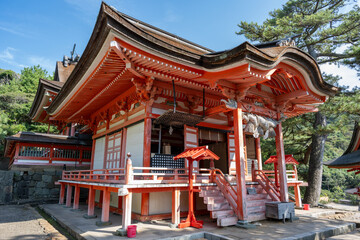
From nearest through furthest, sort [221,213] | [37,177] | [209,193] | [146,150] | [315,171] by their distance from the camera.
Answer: [221,213] → [209,193] → [146,150] → [315,171] → [37,177]

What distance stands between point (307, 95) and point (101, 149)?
36.8 feet

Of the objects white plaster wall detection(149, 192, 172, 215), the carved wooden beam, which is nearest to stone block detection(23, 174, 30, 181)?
white plaster wall detection(149, 192, 172, 215)

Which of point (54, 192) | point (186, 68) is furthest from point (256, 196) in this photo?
point (54, 192)

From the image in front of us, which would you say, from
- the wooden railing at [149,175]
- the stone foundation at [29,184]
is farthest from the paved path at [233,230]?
the stone foundation at [29,184]

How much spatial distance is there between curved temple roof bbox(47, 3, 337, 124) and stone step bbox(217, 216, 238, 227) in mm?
3991

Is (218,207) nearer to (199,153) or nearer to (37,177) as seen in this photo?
(199,153)

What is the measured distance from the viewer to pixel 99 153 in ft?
46.0

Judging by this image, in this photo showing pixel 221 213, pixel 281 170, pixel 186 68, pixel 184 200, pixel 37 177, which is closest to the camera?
pixel 221 213

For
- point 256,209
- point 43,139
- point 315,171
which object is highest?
point 43,139

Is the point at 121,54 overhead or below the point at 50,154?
overhead

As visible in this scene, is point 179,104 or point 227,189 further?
point 179,104

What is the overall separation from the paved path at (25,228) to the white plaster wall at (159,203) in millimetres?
2971

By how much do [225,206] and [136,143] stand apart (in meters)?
4.30

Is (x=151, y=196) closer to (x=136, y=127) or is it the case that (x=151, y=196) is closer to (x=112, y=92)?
(x=136, y=127)
